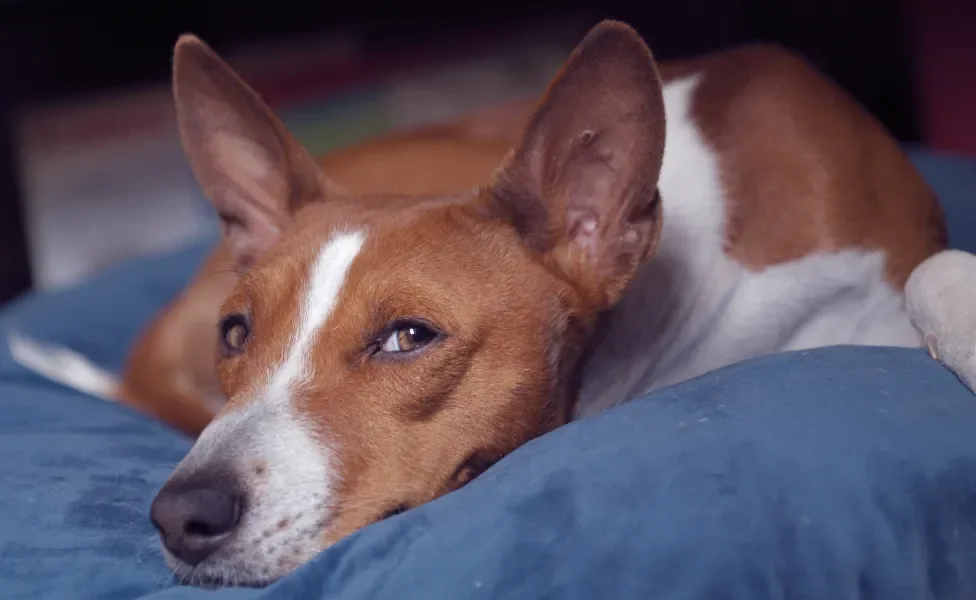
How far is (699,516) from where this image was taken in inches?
53.2

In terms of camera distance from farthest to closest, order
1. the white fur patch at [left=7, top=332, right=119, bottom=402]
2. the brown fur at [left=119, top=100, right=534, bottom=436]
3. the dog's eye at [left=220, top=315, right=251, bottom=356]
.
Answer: the white fur patch at [left=7, top=332, right=119, bottom=402], the brown fur at [left=119, top=100, right=534, bottom=436], the dog's eye at [left=220, top=315, right=251, bottom=356]

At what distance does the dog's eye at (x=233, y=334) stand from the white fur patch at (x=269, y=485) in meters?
0.37

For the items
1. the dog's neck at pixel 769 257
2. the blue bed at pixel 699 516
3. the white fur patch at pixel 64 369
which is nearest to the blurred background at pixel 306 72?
the white fur patch at pixel 64 369

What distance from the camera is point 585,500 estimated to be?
139 cm

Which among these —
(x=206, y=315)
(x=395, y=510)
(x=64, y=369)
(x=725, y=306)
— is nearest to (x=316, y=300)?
(x=395, y=510)

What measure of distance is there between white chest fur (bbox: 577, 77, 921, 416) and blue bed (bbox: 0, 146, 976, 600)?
1.50 ft

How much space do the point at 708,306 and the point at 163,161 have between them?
4.05 metres

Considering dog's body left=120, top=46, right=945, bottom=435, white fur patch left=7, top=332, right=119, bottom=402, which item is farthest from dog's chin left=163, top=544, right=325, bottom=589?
white fur patch left=7, top=332, right=119, bottom=402

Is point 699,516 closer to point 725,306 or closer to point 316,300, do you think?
point 316,300

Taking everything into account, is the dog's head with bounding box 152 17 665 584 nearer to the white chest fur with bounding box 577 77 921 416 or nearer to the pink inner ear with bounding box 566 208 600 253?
the pink inner ear with bounding box 566 208 600 253

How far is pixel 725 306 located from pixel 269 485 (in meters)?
1.18

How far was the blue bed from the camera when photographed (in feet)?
4.33

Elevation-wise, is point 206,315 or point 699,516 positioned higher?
point 699,516

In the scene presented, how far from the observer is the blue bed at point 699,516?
4.33ft
